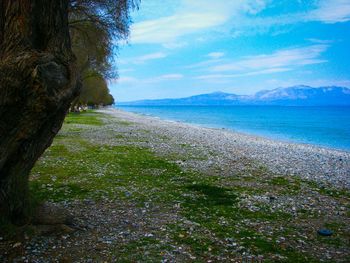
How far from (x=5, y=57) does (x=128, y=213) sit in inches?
216

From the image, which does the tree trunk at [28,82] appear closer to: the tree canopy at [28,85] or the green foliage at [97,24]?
the tree canopy at [28,85]

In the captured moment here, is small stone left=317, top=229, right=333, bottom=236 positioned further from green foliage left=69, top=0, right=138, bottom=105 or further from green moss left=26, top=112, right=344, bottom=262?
green foliage left=69, top=0, right=138, bottom=105

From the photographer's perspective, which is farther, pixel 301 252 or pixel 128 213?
pixel 128 213

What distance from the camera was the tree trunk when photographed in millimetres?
6855

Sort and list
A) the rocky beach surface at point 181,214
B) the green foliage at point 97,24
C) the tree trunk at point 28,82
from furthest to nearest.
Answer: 1. the green foliage at point 97,24
2. the rocky beach surface at point 181,214
3. the tree trunk at point 28,82

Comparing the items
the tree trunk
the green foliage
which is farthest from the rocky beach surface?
the green foliage

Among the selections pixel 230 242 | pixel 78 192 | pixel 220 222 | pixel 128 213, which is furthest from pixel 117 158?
pixel 230 242

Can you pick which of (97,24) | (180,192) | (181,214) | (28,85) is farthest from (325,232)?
(97,24)

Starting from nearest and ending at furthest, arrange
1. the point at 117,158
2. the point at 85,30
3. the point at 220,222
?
the point at 220,222 → the point at 117,158 → the point at 85,30

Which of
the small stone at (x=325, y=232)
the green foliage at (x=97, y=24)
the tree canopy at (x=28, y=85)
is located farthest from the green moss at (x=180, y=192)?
the green foliage at (x=97, y=24)

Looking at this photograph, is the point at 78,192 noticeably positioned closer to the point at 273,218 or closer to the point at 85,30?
the point at 273,218

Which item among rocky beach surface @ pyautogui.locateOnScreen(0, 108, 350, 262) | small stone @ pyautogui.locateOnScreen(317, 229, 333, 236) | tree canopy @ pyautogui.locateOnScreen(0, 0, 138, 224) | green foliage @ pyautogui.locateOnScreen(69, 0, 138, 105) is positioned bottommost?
rocky beach surface @ pyautogui.locateOnScreen(0, 108, 350, 262)

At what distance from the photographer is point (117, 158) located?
19484mm

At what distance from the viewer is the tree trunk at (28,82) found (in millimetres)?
6855
